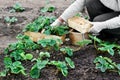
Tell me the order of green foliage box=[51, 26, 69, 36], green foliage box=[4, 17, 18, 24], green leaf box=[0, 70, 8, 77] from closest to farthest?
green leaf box=[0, 70, 8, 77]
green foliage box=[51, 26, 69, 36]
green foliage box=[4, 17, 18, 24]

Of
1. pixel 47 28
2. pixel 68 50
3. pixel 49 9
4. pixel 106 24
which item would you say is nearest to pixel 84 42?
pixel 68 50

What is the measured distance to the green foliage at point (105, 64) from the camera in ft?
12.6

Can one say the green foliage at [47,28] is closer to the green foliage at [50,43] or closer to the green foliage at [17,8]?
the green foliage at [50,43]

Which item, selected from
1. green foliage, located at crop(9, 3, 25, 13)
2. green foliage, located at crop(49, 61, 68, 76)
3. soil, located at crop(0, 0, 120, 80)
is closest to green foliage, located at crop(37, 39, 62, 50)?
soil, located at crop(0, 0, 120, 80)

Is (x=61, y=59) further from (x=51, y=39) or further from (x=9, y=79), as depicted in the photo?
(x=9, y=79)

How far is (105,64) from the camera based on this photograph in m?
3.85

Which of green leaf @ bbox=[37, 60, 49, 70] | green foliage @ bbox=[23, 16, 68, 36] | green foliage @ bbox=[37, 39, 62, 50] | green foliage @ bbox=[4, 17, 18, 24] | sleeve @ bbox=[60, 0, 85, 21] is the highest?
sleeve @ bbox=[60, 0, 85, 21]

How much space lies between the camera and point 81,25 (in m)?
4.31

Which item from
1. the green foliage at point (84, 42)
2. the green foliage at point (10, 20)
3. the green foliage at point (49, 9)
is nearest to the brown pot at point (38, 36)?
the green foliage at point (84, 42)

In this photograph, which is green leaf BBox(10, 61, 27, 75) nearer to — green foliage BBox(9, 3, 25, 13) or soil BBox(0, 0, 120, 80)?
soil BBox(0, 0, 120, 80)

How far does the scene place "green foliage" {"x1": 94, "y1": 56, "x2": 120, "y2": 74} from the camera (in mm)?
3850

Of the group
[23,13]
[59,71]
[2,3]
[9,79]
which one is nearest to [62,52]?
[59,71]

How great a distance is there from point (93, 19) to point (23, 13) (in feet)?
4.72

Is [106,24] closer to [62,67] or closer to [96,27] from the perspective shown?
[96,27]
